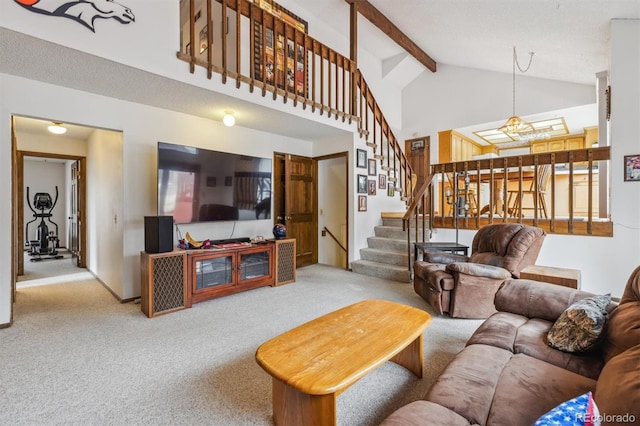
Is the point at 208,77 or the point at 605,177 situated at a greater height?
the point at 208,77

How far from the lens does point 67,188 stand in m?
7.94

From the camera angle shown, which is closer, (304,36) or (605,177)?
(304,36)

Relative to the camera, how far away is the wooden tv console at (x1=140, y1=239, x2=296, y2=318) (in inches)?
124

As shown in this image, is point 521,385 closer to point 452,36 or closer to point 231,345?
point 231,345

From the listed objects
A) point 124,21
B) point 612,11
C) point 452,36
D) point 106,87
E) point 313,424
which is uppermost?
point 452,36

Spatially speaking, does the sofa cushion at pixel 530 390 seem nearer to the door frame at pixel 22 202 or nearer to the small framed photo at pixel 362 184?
the small framed photo at pixel 362 184

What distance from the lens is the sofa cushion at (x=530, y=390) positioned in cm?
105

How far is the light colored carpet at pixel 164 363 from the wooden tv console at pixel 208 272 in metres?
0.16

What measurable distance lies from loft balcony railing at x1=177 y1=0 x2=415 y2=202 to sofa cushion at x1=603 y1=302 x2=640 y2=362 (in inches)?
141

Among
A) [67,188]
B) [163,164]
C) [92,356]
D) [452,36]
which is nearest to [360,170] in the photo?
[452,36]

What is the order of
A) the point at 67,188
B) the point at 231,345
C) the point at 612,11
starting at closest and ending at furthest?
1. the point at 231,345
2. the point at 612,11
3. the point at 67,188

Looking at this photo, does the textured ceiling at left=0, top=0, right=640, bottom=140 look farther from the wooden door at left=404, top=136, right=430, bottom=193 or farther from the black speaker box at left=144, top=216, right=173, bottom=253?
the wooden door at left=404, top=136, right=430, bottom=193

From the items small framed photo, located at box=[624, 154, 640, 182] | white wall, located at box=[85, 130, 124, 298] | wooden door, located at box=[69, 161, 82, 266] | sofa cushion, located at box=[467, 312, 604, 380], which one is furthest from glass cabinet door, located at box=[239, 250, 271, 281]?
wooden door, located at box=[69, 161, 82, 266]

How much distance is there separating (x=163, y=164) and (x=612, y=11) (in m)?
5.38
